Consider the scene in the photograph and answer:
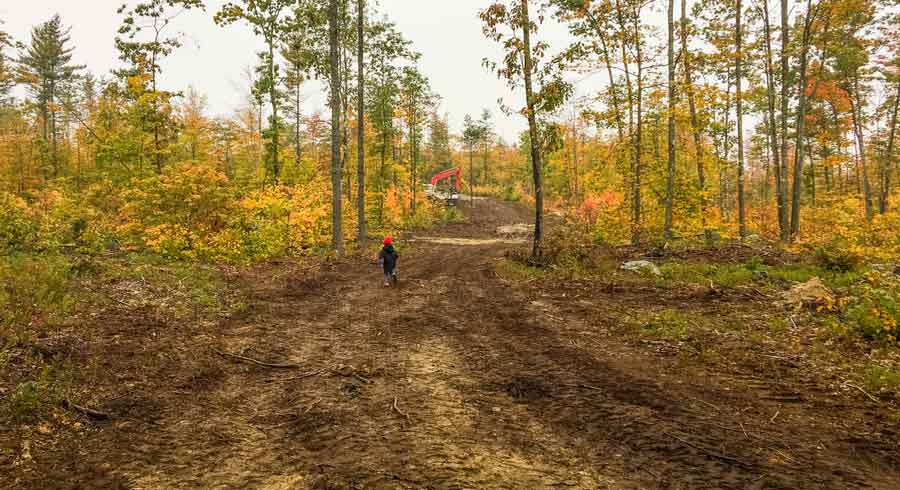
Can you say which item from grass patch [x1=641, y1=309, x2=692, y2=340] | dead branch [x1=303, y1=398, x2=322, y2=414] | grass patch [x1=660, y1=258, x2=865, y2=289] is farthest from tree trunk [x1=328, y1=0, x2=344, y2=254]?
dead branch [x1=303, y1=398, x2=322, y2=414]

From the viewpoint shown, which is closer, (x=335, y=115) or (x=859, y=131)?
(x=335, y=115)

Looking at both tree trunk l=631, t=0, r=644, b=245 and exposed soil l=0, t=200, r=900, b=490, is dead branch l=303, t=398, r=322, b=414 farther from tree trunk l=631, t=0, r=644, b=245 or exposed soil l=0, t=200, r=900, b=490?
tree trunk l=631, t=0, r=644, b=245

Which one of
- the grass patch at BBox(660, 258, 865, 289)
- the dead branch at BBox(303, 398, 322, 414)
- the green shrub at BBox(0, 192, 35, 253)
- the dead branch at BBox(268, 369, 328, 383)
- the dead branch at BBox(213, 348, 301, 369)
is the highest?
the green shrub at BBox(0, 192, 35, 253)

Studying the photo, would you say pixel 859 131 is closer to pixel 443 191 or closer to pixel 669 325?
pixel 669 325

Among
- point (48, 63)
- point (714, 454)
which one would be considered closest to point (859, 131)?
point (714, 454)

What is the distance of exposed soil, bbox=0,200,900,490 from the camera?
3830mm

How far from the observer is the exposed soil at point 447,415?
12.6 feet

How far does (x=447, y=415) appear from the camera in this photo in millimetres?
5094

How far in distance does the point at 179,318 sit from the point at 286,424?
4991mm

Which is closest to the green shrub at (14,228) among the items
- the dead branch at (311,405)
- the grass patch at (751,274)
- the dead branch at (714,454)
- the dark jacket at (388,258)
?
the dark jacket at (388,258)

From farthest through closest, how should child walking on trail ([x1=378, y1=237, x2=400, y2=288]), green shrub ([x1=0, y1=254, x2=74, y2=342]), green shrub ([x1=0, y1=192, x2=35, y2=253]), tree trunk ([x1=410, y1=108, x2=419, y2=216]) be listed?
1. tree trunk ([x1=410, y1=108, x2=419, y2=216])
2. child walking on trail ([x1=378, y1=237, x2=400, y2=288])
3. green shrub ([x1=0, y1=192, x2=35, y2=253])
4. green shrub ([x1=0, y1=254, x2=74, y2=342])

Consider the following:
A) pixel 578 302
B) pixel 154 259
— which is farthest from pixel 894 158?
pixel 154 259

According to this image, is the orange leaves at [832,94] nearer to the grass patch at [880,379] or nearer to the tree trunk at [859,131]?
the tree trunk at [859,131]

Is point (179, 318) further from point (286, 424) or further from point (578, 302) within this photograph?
point (578, 302)
